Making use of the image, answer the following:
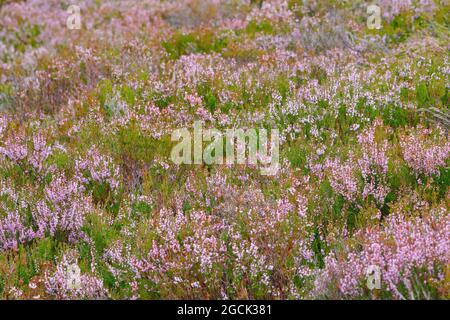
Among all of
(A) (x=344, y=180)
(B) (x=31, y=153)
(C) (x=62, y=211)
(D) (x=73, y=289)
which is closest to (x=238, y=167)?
(A) (x=344, y=180)

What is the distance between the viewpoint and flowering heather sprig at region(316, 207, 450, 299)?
3.10 m

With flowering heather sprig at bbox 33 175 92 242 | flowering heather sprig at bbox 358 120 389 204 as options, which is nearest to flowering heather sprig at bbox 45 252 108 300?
flowering heather sprig at bbox 33 175 92 242

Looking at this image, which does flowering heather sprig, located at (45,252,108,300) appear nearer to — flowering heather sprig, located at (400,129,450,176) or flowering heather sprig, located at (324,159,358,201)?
flowering heather sprig, located at (324,159,358,201)

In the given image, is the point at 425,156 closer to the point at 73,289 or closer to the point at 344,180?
the point at 344,180

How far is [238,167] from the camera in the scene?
454 centimetres

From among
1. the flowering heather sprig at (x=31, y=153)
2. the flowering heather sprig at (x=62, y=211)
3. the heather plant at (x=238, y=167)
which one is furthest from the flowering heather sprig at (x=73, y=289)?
the flowering heather sprig at (x=31, y=153)

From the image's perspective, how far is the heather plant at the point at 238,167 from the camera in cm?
343

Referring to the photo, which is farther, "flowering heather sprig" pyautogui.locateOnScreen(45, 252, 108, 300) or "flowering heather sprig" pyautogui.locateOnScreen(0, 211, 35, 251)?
"flowering heather sprig" pyautogui.locateOnScreen(0, 211, 35, 251)

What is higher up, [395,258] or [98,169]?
[98,169]

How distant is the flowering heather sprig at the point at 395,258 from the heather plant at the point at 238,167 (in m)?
0.01

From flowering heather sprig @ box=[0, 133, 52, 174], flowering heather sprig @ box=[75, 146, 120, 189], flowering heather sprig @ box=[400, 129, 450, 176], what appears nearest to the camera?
flowering heather sprig @ box=[400, 129, 450, 176]

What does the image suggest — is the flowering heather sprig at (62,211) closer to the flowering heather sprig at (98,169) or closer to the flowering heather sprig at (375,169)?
the flowering heather sprig at (98,169)

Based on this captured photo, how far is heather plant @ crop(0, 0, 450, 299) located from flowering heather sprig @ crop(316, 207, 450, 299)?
0.01 metres

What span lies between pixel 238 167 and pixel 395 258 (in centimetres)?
168
